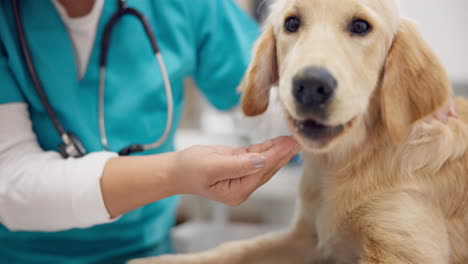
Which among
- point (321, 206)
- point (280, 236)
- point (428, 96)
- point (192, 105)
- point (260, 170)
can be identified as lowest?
point (192, 105)

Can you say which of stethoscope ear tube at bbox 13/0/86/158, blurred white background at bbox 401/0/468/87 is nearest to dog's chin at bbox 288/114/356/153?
stethoscope ear tube at bbox 13/0/86/158

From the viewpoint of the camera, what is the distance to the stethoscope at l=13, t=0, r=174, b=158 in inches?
36.5

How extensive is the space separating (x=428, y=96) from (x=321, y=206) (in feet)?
1.08

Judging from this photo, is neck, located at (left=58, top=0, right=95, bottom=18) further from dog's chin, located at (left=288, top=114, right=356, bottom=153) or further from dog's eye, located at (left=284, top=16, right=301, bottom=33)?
dog's chin, located at (left=288, top=114, right=356, bottom=153)

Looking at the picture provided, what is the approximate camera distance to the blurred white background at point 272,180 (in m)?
1.42

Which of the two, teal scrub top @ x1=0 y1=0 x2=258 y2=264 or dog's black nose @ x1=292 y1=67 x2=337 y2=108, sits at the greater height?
dog's black nose @ x1=292 y1=67 x2=337 y2=108

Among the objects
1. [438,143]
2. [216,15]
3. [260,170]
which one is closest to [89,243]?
[260,170]

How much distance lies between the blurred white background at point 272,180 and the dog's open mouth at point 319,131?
0.52m

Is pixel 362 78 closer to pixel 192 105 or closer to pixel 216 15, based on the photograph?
pixel 216 15

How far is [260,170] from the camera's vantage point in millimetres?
769

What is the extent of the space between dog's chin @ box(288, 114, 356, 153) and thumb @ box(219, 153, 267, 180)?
0.09m

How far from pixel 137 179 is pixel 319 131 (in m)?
0.40

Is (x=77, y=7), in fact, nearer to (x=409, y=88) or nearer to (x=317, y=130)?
(x=317, y=130)

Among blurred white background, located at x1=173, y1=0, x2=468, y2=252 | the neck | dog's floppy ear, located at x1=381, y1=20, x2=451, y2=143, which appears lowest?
blurred white background, located at x1=173, y1=0, x2=468, y2=252
